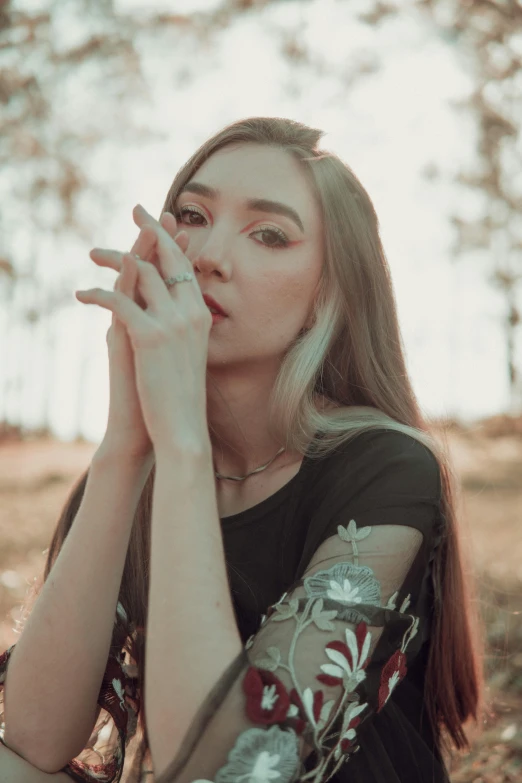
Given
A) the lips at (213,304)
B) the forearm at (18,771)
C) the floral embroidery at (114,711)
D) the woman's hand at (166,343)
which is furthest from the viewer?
the lips at (213,304)

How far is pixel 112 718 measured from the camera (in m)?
2.40

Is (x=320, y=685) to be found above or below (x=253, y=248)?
below

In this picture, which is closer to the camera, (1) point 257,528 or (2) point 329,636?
(2) point 329,636

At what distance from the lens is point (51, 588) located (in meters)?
2.16

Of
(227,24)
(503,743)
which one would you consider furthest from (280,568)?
(227,24)

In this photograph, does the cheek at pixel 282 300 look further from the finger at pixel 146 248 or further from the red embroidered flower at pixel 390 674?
A: the red embroidered flower at pixel 390 674

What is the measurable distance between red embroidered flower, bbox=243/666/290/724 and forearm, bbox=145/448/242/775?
62 millimetres

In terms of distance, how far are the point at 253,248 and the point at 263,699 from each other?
4.28 ft

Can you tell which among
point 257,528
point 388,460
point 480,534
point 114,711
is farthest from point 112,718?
point 480,534

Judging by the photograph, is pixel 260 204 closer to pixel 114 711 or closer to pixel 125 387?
pixel 125 387

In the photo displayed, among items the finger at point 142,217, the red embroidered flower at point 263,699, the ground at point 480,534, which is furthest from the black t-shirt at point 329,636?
the finger at point 142,217

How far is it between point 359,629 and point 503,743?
2042 millimetres

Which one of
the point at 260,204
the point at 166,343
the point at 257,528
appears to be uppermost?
the point at 260,204

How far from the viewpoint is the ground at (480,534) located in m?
3.43
